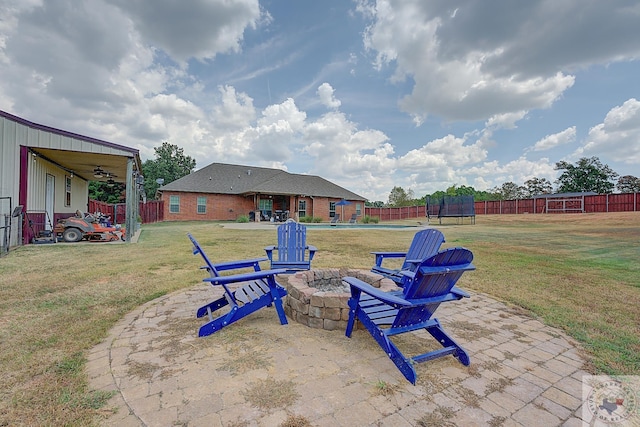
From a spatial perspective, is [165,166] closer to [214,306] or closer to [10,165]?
[10,165]

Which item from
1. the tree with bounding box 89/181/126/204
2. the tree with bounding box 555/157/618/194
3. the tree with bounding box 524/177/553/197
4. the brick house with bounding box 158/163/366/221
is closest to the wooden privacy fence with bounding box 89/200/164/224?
the brick house with bounding box 158/163/366/221

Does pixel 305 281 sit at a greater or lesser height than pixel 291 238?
lesser

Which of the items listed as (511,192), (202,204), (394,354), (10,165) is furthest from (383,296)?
(511,192)

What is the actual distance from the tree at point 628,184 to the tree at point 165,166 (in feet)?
206

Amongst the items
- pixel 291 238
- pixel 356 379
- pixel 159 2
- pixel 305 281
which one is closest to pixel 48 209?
pixel 159 2

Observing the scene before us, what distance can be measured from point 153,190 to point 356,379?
41990mm

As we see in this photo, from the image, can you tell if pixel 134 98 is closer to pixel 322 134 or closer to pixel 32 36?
pixel 32 36

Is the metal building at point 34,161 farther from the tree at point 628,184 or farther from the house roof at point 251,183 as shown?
the tree at point 628,184

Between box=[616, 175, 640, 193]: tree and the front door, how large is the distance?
60.7 m

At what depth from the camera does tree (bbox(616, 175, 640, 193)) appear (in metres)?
39.3

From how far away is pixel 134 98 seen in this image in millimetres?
15406

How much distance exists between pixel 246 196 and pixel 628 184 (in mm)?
52865
